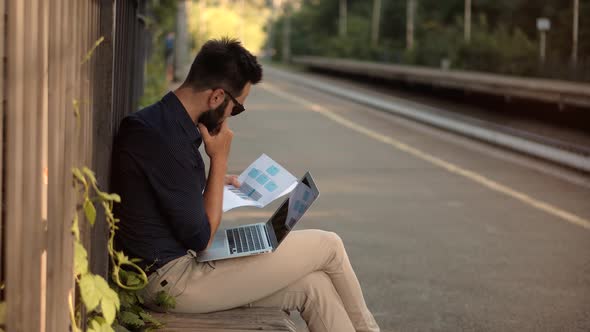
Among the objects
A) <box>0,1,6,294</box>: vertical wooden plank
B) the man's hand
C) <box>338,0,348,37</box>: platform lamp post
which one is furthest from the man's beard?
<box>338,0,348,37</box>: platform lamp post

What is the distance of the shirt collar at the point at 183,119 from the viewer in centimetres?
394

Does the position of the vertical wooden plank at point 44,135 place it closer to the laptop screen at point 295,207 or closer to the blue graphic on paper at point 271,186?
the laptop screen at point 295,207

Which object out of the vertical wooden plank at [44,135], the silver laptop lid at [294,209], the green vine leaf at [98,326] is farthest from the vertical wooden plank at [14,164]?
the silver laptop lid at [294,209]

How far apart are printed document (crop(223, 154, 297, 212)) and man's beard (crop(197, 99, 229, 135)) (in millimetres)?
453

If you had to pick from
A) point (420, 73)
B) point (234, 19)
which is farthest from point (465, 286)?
point (234, 19)

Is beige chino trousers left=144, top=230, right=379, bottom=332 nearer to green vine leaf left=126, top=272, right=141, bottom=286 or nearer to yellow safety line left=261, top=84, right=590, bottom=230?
green vine leaf left=126, top=272, right=141, bottom=286

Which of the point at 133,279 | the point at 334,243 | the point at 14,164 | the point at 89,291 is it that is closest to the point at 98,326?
the point at 89,291

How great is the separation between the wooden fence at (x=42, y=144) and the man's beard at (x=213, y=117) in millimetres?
804

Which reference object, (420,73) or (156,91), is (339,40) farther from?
(156,91)

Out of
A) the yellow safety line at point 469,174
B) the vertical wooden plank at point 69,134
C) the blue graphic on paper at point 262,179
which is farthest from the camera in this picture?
the yellow safety line at point 469,174

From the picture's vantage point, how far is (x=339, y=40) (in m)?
75.6

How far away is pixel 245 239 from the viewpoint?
4.36m

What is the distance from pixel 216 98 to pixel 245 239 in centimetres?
70

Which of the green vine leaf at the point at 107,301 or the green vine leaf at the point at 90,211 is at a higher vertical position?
the green vine leaf at the point at 90,211
